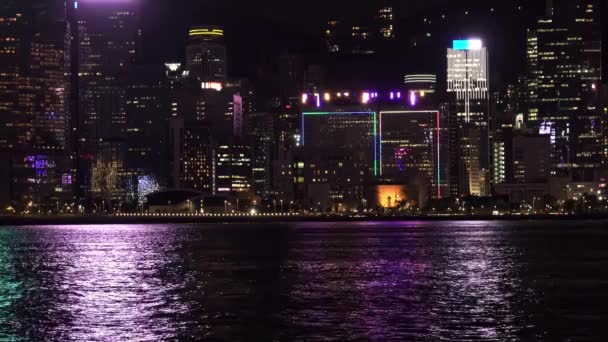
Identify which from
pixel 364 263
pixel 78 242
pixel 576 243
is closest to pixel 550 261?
pixel 364 263

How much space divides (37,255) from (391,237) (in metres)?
58.0

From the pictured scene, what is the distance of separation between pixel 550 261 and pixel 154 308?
5294 cm

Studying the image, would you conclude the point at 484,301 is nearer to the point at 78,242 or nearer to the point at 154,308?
the point at 154,308

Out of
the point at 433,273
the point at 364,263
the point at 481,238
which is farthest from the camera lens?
the point at 481,238

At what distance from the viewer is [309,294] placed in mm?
76938

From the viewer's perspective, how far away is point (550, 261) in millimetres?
110250

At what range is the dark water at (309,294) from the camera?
58938 mm

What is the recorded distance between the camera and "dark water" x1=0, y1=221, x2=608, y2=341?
→ 193 feet

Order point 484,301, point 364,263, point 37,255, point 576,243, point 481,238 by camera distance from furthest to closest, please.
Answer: point 481,238 < point 576,243 < point 37,255 < point 364,263 < point 484,301

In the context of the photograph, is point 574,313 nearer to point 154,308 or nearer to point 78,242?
point 154,308

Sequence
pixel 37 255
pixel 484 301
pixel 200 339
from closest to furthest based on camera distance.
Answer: pixel 200 339
pixel 484 301
pixel 37 255

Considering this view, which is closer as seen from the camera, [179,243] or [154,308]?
[154,308]

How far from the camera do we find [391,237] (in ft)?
555

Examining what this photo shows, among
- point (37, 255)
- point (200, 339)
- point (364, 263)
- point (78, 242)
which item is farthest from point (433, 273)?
point (78, 242)
